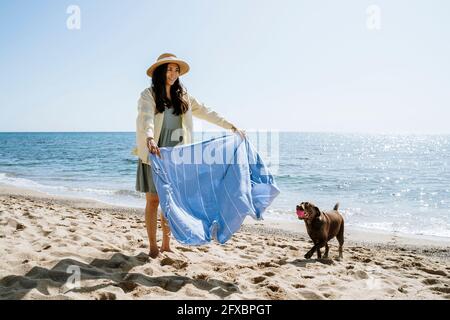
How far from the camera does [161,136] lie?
165 inches

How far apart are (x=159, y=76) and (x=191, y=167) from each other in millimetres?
1044

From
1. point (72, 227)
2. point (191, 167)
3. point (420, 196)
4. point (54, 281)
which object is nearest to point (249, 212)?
point (191, 167)

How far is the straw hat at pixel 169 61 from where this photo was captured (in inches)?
161

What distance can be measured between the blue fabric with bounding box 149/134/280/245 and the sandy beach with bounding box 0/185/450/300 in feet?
1.68

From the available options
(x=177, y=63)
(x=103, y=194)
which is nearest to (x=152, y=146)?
(x=177, y=63)

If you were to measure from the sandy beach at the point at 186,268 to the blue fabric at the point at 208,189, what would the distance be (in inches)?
20.1

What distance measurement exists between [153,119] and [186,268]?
5.28 ft

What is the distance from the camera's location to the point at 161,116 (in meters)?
4.10

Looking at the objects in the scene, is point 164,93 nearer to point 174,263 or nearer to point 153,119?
point 153,119

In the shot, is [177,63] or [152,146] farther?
[177,63]

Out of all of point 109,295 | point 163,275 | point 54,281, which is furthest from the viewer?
point 163,275

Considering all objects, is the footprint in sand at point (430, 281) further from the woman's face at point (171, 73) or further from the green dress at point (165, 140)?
the woman's face at point (171, 73)

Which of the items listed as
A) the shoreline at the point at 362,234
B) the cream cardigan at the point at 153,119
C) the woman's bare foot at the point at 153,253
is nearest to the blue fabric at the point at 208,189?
the cream cardigan at the point at 153,119
